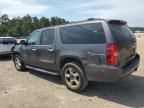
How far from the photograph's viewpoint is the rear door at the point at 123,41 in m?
4.95

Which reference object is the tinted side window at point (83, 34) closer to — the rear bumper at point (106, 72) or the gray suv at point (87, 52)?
the gray suv at point (87, 52)

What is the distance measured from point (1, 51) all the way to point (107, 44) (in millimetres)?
8817

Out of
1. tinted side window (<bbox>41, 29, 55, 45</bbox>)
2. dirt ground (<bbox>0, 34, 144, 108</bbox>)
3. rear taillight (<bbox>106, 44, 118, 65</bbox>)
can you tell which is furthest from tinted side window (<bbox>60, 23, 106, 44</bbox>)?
dirt ground (<bbox>0, 34, 144, 108</bbox>)

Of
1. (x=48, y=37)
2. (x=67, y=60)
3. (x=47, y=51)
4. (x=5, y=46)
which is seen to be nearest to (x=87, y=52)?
(x=67, y=60)

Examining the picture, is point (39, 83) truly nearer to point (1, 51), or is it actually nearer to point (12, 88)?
point (12, 88)

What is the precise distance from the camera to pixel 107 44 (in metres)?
4.80

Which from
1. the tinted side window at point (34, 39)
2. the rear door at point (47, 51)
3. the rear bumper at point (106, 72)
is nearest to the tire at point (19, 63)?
the tinted side window at point (34, 39)

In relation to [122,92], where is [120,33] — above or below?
above

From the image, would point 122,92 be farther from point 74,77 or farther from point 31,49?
point 31,49

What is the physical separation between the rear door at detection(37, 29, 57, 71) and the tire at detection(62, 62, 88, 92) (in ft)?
1.97

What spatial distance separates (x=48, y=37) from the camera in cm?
662

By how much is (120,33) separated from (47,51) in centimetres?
240

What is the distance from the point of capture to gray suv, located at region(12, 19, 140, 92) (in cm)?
484

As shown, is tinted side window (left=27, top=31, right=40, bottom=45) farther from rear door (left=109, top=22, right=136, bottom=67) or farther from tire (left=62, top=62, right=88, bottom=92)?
rear door (left=109, top=22, right=136, bottom=67)
